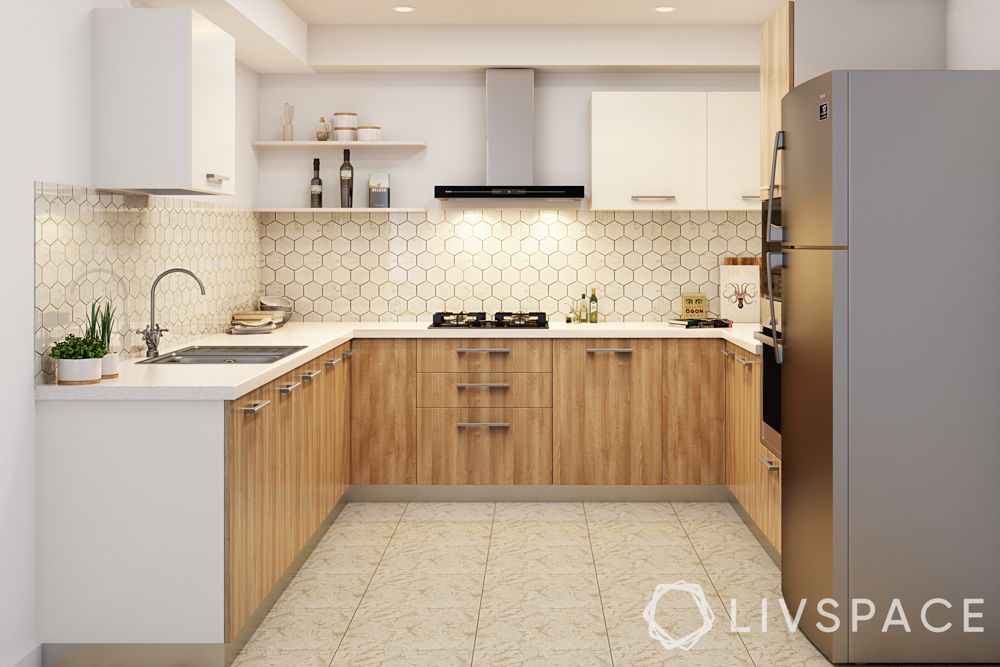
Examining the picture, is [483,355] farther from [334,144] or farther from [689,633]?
[689,633]

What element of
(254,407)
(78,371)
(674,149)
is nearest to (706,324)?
(674,149)

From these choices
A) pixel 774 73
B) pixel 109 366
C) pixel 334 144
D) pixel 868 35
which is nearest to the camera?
pixel 109 366

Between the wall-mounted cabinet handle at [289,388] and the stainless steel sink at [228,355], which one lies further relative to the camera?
the stainless steel sink at [228,355]

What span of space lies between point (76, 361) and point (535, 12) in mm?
3075

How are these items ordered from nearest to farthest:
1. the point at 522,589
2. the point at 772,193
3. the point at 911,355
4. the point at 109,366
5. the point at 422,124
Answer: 1. the point at 911,355
2. the point at 109,366
3. the point at 772,193
4. the point at 522,589
5. the point at 422,124

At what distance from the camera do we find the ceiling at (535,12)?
4.82 metres

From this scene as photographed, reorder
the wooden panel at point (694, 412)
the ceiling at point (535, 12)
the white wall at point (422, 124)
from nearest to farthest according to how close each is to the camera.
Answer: the ceiling at point (535, 12), the wooden panel at point (694, 412), the white wall at point (422, 124)

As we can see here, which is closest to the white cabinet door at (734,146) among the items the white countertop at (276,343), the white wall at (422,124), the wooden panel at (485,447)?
the white wall at (422,124)

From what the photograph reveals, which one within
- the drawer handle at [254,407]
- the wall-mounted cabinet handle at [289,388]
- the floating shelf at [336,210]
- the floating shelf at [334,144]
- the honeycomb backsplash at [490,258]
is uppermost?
the floating shelf at [334,144]

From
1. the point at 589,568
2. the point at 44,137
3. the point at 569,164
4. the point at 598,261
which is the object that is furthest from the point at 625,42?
the point at 44,137

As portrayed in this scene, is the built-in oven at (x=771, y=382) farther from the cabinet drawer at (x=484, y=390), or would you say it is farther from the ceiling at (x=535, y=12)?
the ceiling at (x=535, y=12)

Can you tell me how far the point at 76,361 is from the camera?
3025mm

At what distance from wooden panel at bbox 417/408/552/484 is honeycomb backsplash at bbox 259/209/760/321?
0.84m

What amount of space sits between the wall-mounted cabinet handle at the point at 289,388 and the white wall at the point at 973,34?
285cm
